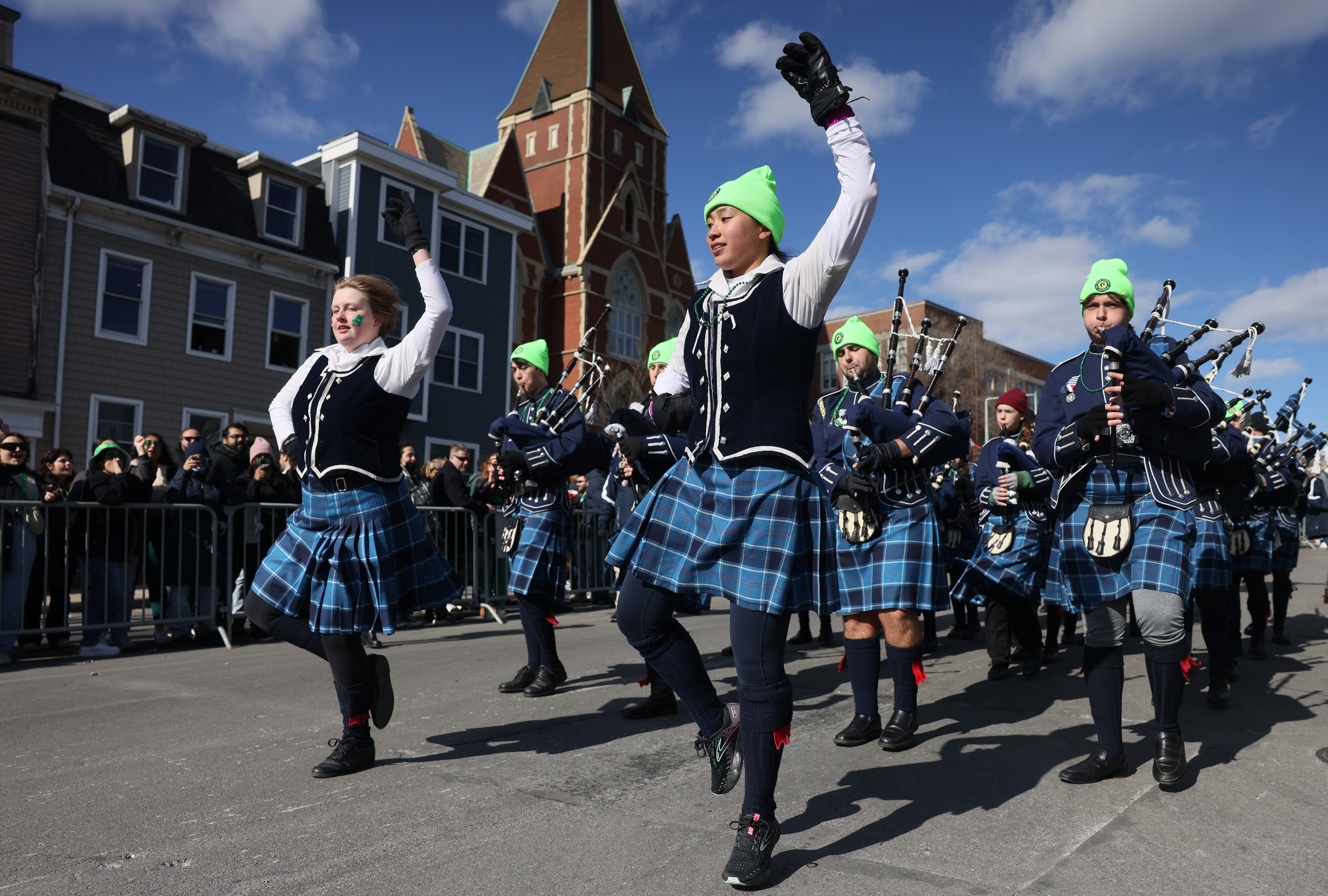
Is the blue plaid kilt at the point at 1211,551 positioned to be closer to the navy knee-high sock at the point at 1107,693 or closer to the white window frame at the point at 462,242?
the navy knee-high sock at the point at 1107,693

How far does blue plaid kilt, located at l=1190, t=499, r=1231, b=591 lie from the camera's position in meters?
4.77

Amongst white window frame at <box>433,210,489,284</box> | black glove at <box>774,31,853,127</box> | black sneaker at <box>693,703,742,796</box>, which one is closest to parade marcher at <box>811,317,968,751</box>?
black sneaker at <box>693,703,742,796</box>

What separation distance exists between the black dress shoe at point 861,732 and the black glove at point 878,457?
1141mm

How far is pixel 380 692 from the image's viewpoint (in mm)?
3848

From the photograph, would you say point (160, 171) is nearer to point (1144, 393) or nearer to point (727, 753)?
point (727, 753)

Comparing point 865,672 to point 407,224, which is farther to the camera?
point 865,672

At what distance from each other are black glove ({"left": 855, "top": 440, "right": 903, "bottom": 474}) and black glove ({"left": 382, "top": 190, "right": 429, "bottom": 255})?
2.14 metres

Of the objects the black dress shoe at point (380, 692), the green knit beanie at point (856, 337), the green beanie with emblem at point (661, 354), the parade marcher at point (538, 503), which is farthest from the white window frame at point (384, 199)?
the black dress shoe at point (380, 692)

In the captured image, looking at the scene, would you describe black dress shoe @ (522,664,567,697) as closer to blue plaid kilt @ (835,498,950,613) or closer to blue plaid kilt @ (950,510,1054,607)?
blue plaid kilt @ (835,498,950,613)

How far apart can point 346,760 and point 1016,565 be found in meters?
4.61

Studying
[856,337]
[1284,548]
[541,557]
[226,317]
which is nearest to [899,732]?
[856,337]

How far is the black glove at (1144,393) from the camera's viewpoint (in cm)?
352

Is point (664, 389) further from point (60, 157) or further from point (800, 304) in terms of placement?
point (60, 157)

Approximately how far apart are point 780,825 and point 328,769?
1783 millimetres
